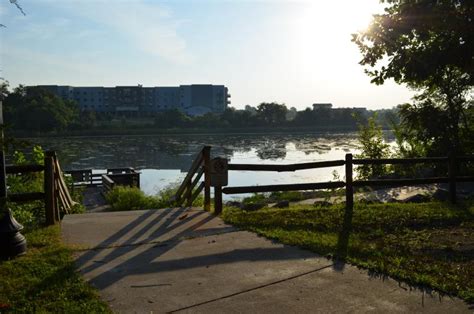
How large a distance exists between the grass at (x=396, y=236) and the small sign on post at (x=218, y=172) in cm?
61

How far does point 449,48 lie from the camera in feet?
28.5

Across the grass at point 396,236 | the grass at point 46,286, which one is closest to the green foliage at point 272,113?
the grass at point 396,236

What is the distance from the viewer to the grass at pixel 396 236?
15.7 feet

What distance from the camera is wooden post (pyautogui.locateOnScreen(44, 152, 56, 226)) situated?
729cm

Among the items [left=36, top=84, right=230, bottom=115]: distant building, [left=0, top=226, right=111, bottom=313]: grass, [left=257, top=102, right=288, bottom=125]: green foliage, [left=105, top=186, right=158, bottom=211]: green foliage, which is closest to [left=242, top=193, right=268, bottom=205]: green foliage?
[left=105, top=186, right=158, bottom=211]: green foliage

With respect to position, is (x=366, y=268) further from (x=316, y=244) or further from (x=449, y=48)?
(x=449, y=48)

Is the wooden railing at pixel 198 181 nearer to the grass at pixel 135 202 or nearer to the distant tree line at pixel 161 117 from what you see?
the grass at pixel 135 202

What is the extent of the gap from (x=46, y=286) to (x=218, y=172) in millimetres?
4316

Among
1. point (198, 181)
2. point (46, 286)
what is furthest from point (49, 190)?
point (198, 181)

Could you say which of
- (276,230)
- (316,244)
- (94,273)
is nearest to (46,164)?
(94,273)

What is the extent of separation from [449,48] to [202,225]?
5728mm

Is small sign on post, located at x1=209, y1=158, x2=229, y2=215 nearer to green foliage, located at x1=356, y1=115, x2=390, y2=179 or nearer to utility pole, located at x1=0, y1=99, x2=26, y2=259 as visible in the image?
utility pole, located at x1=0, y1=99, x2=26, y2=259

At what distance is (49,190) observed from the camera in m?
7.32

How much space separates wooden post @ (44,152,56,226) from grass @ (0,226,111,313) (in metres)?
1.57
